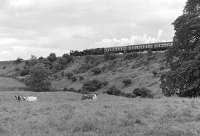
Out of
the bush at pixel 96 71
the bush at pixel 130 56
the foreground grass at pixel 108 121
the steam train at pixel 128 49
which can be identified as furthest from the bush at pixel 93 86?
the foreground grass at pixel 108 121

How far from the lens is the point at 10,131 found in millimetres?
14711

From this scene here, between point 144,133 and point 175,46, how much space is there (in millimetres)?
20126

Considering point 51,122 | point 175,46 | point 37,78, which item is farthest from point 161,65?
point 51,122

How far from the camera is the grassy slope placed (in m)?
73.1

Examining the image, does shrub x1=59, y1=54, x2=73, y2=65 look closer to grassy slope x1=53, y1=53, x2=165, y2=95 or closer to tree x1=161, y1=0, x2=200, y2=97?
grassy slope x1=53, y1=53, x2=165, y2=95

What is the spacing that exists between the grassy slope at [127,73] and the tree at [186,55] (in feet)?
98.6

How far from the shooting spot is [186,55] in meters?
31.7

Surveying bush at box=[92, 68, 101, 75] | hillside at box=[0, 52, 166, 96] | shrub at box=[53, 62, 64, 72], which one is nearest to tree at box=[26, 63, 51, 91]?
hillside at box=[0, 52, 166, 96]

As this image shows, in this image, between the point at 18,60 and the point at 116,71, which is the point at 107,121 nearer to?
the point at 116,71

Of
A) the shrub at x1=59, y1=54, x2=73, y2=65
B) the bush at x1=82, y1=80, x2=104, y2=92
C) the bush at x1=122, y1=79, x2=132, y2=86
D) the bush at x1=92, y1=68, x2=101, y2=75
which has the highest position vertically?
the shrub at x1=59, y1=54, x2=73, y2=65

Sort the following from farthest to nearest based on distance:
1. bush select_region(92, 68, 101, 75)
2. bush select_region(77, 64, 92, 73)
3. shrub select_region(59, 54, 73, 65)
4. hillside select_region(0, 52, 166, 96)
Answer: shrub select_region(59, 54, 73, 65) → bush select_region(77, 64, 92, 73) → bush select_region(92, 68, 101, 75) → hillside select_region(0, 52, 166, 96)

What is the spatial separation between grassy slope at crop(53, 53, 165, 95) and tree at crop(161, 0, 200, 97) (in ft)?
98.6

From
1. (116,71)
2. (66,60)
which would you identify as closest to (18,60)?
(66,60)

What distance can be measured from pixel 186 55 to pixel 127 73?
55.0 metres
